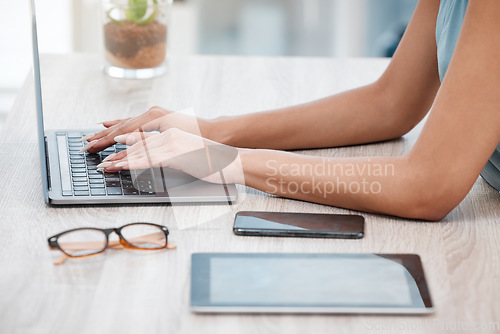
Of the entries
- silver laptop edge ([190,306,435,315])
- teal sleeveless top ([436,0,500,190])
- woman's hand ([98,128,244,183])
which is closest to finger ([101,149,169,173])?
woman's hand ([98,128,244,183])

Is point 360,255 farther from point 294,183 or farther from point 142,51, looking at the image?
point 142,51

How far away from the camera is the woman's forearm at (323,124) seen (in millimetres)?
1261

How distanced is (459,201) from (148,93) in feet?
2.57

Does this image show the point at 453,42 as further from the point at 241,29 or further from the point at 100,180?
the point at 241,29

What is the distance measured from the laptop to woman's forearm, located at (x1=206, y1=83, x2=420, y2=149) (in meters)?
0.21

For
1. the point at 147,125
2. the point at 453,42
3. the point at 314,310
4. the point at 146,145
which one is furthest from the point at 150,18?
the point at 314,310

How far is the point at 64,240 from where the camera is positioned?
0.91 m

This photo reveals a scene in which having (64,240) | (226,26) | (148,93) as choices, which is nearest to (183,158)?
(64,240)

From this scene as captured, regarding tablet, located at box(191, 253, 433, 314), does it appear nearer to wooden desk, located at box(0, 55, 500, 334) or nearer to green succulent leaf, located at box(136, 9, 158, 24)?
wooden desk, located at box(0, 55, 500, 334)

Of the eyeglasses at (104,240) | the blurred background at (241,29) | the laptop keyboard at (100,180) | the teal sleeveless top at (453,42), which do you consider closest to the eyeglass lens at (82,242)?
the eyeglasses at (104,240)

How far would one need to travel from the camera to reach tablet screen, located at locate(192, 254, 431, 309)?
2.60 feet

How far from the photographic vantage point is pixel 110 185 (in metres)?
1.05

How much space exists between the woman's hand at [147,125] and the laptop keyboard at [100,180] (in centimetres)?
3

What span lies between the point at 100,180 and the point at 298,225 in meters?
0.32
